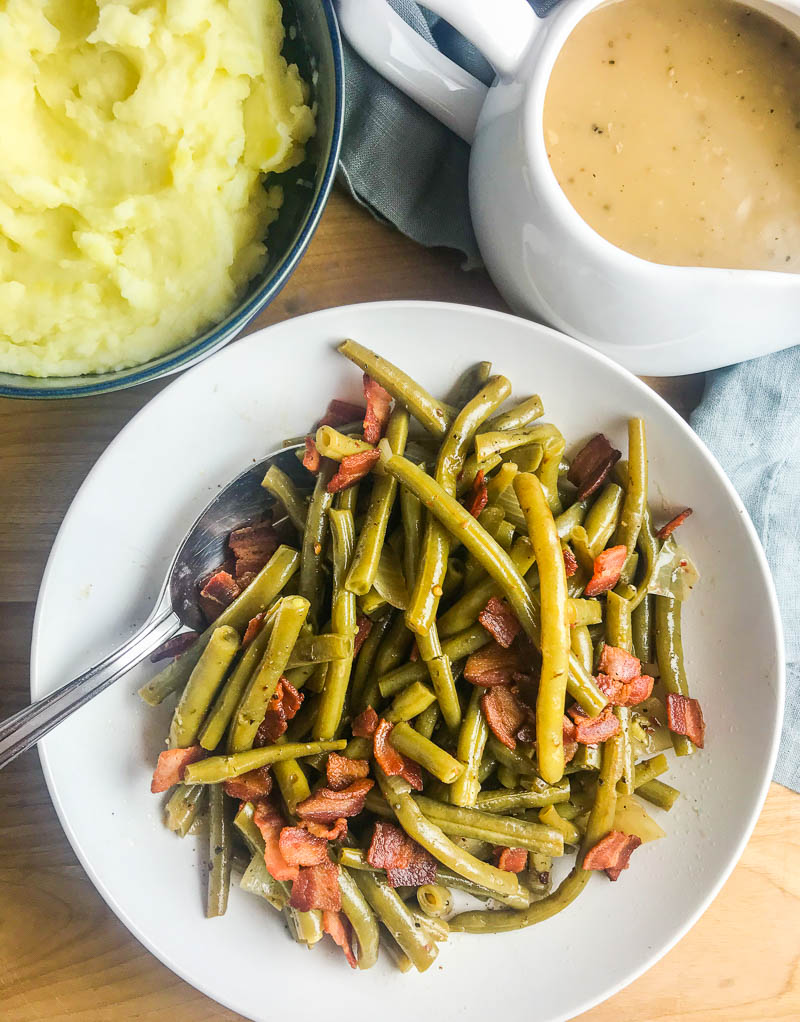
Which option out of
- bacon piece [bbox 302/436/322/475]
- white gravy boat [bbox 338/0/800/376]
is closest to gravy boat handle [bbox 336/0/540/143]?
white gravy boat [bbox 338/0/800/376]

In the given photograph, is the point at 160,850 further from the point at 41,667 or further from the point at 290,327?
the point at 290,327

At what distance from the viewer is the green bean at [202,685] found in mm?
1716

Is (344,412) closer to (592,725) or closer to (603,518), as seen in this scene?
(603,518)

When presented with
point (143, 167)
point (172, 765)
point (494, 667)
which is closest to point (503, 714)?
point (494, 667)

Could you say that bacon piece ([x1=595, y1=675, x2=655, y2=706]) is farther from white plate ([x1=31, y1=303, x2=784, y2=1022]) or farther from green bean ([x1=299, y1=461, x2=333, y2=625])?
green bean ([x1=299, y1=461, x2=333, y2=625])

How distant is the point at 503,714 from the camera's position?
178 centimetres

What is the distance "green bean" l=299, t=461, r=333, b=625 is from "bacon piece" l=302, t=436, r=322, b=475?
3 centimetres

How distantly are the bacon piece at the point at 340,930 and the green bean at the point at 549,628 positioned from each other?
0.52m

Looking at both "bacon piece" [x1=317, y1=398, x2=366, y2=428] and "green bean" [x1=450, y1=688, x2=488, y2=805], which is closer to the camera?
"green bean" [x1=450, y1=688, x2=488, y2=805]

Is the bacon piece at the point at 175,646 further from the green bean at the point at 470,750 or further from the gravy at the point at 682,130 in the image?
the gravy at the point at 682,130

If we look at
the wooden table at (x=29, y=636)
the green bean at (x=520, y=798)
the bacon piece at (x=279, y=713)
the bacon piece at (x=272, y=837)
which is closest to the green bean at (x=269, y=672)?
the bacon piece at (x=279, y=713)

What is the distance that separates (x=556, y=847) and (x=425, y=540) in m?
0.66

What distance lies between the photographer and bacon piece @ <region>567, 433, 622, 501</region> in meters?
1.90

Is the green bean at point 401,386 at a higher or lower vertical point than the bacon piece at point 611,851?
higher
